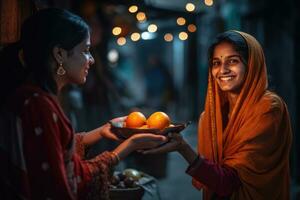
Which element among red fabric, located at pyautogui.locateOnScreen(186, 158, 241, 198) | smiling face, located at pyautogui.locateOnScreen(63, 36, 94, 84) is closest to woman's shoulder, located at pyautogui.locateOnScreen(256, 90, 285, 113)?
red fabric, located at pyautogui.locateOnScreen(186, 158, 241, 198)

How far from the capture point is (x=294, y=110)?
8.28 m

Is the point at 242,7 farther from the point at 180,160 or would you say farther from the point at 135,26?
the point at 180,160

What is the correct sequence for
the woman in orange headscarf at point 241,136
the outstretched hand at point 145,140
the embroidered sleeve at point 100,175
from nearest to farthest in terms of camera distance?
the embroidered sleeve at point 100,175, the outstretched hand at point 145,140, the woman in orange headscarf at point 241,136

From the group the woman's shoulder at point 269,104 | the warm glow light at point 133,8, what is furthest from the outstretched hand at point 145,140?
the warm glow light at point 133,8

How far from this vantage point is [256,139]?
3.32m

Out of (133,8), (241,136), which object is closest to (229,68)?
(241,136)

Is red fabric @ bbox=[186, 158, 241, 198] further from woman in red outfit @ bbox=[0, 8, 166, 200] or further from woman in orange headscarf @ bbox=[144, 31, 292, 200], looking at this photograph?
woman in red outfit @ bbox=[0, 8, 166, 200]

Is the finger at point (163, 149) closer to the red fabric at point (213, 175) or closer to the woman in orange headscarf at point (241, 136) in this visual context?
the woman in orange headscarf at point (241, 136)

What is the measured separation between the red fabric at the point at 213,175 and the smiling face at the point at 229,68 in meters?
0.66

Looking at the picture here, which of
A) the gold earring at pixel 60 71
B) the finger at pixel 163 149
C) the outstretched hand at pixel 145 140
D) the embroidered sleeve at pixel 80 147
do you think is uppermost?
the gold earring at pixel 60 71

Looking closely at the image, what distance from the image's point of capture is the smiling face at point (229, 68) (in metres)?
3.54

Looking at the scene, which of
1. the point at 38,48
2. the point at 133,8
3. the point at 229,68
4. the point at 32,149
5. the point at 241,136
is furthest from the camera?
the point at 133,8

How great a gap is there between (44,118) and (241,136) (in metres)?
1.56

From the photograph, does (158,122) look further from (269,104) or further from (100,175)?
(269,104)
